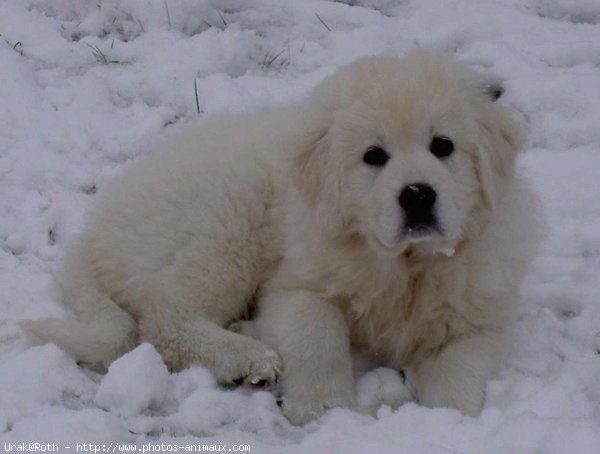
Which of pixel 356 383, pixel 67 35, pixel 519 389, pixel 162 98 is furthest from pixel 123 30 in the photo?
pixel 519 389

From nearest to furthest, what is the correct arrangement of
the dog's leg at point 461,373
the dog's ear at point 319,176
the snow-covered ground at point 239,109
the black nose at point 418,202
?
the snow-covered ground at point 239,109 → the black nose at point 418,202 → the dog's leg at point 461,373 → the dog's ear at point 319,176

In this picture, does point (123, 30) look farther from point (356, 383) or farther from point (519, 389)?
point (519, 389)

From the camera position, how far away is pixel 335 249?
10.8ft

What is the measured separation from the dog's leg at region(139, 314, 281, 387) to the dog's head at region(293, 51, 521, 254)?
0.52 m

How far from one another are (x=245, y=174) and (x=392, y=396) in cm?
110

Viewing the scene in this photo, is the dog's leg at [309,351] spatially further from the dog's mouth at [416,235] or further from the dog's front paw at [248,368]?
the dog's mouth at [416,235]

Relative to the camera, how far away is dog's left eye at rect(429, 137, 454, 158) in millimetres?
3053

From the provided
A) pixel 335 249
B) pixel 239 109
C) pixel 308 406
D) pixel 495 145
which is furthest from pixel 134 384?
pixel 239 109

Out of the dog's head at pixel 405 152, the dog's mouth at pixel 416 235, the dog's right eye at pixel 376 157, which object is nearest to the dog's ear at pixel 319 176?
the dog's head at pixel 405 152

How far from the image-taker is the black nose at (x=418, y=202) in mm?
2879

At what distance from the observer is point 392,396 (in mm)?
3172

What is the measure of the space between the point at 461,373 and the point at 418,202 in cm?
65

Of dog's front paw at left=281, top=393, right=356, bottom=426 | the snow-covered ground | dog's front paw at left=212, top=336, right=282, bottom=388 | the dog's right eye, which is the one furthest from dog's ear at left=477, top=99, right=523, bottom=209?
dog's front paw at left=212, top=336, right=282, bottom=388

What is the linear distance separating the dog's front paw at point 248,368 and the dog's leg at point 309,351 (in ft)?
0.13
